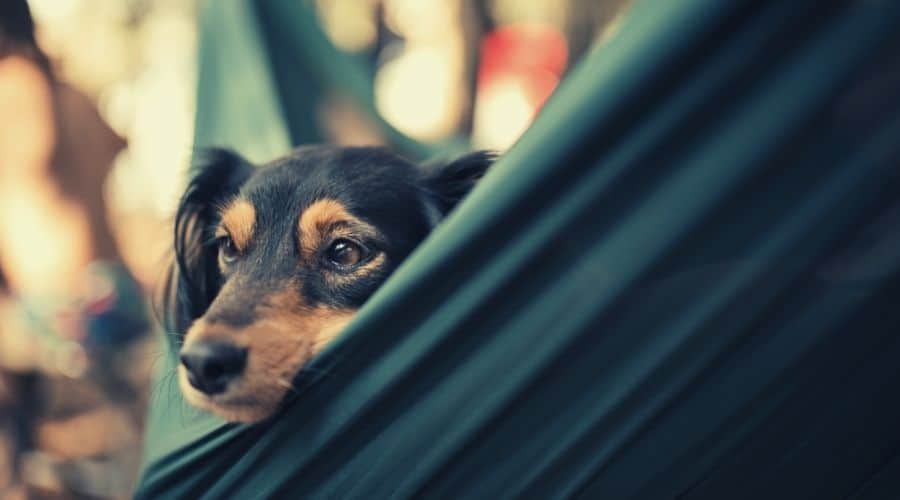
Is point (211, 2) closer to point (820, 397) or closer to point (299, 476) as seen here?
point (299, 476)

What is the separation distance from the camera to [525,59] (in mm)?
6926

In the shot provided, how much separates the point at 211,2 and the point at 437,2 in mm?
4769

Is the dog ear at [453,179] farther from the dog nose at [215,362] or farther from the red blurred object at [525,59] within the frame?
the red blurred object at [525,59]

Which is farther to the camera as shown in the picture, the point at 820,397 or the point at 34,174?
the point at 34,174

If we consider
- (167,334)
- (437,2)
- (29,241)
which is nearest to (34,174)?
(29,241)

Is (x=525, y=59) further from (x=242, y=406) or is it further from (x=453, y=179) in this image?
(x=242, y=406)

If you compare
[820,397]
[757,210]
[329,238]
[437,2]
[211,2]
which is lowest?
[437,2]

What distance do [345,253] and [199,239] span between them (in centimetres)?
65

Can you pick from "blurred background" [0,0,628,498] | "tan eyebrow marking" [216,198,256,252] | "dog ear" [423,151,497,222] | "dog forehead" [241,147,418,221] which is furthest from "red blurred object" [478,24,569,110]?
"tan eyebrow marking" [216,198,256,252]

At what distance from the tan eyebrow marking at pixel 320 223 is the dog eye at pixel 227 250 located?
223mm

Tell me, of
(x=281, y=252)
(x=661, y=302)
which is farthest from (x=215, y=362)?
(x=661, y=302)

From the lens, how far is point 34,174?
131 inches

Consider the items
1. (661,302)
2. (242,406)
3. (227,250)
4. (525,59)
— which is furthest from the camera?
(525,59)

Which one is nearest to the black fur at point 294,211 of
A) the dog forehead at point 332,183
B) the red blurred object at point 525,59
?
the dog forehead at point 332,183
